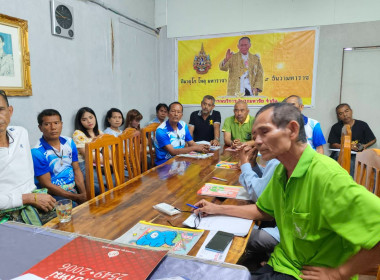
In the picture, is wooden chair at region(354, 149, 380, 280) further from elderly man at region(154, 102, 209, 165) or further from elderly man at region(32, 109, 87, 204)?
elderly man at region(32, 109, 87, 204)

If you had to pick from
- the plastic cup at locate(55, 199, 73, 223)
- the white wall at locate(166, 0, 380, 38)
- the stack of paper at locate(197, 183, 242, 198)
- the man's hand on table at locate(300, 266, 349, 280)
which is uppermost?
the white wall at locate(166, 0, 380, 38)

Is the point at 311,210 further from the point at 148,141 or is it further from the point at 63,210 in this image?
the point at 148,141

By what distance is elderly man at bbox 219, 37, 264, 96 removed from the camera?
4.18 metres

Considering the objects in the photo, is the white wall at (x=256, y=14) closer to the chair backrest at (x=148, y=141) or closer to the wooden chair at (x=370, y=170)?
the chair backrest at (x=148, y=141)

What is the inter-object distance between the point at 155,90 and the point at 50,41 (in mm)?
2152

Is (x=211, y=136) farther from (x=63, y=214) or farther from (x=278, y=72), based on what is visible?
(x=63, y=214)

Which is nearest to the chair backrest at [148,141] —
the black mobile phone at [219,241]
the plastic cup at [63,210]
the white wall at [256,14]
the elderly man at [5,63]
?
the elderly man at [5,63]

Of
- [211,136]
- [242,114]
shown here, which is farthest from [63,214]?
[211,136]

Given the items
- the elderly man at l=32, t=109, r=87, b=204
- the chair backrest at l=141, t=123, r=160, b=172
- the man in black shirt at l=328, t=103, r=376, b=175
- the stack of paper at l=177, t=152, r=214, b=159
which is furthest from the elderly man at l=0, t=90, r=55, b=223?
the man in black shirt at l=328, t=103, r=376, b=175

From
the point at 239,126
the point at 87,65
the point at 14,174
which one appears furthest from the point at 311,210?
the point at 87,65

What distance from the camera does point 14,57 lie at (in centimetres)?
233

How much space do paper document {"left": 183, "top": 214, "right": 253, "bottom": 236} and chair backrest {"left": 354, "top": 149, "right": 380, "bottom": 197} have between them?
66 cm

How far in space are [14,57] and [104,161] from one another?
1.34 metres

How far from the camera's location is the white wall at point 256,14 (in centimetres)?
365
